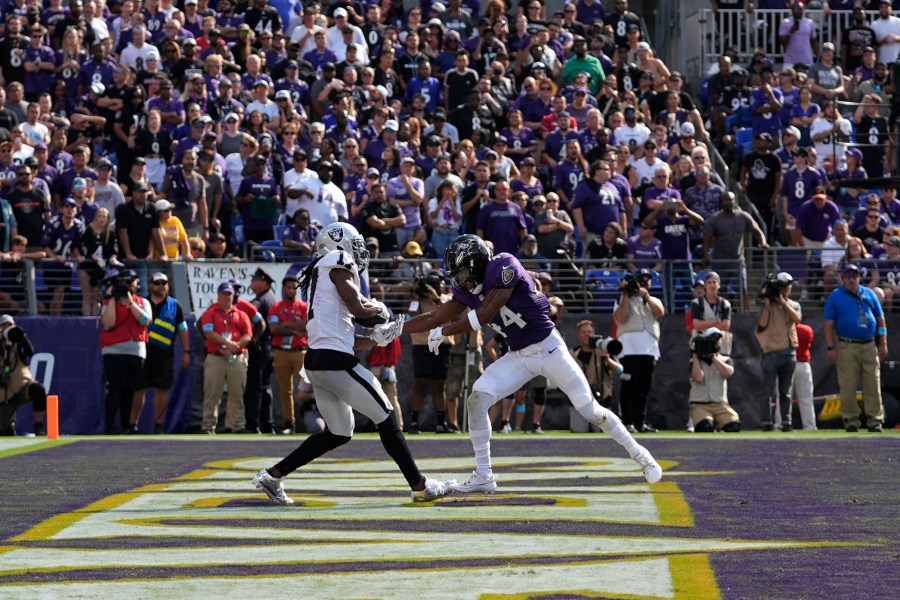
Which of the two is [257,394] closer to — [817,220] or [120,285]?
[120,285]

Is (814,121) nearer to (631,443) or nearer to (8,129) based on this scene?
(8,129)

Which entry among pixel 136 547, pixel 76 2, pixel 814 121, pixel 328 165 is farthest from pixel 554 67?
pixel 136 547

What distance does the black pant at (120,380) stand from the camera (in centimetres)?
1831

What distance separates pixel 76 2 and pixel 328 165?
532 centimetres

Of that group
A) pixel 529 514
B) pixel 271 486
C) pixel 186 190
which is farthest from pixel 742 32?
pixel 529 514

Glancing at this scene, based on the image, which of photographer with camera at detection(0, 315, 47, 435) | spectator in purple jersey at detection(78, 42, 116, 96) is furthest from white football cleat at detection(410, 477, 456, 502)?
spectator in purple jersey at detection(78, 42, 116, 96)

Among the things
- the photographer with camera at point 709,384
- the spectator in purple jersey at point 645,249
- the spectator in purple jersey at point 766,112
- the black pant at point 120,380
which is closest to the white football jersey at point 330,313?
the black pant at point 120,380

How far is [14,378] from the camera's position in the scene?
60.6ft

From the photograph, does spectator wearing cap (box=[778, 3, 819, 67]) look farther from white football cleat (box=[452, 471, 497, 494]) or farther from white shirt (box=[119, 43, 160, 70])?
white football cleat (box=[452, 471, 497, 494])

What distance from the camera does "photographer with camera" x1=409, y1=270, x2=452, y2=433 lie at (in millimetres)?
18781

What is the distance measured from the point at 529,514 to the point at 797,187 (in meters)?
Answer: 14.3

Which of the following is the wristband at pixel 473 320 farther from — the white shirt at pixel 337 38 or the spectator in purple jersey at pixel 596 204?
the white shirt at pixel 337 38

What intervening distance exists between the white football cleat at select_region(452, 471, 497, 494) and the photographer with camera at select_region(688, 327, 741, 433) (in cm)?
935

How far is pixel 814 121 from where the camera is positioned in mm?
23969
